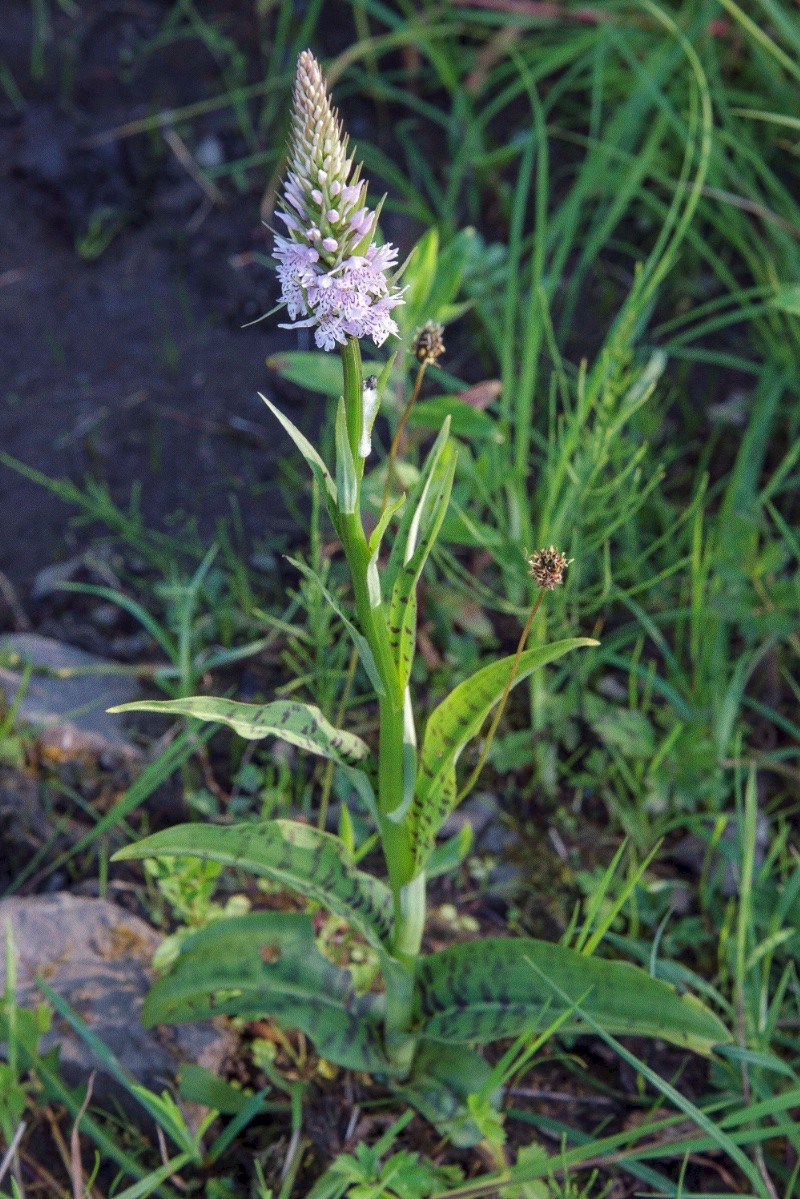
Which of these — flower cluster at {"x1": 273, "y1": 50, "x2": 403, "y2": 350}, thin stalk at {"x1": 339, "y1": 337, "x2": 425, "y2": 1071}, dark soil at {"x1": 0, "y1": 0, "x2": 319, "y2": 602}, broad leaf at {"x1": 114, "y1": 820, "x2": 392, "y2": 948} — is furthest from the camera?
dark soil at {"x1": 0, "y1": 0, "x2": 319, "y2": 602}

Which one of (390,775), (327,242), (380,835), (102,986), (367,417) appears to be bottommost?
(102,986)

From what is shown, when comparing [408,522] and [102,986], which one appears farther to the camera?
[102,986]

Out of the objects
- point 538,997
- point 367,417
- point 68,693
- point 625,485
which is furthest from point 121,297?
point 538,997

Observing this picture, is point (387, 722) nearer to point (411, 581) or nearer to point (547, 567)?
point (411, 581)

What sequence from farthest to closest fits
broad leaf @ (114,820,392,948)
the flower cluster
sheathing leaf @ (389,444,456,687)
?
broad leaf @ (114,820,392,948) < sheathing leaf @ (389,444,456,687) < the flower cluster

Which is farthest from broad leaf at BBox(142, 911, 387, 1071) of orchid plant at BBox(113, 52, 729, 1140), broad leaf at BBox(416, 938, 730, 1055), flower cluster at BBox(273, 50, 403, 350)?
flower cluster at BBox(273, 50, 403, 350)

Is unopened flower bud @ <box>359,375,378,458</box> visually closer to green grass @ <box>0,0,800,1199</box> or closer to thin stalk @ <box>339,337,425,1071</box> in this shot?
thin stalk @ <box>339,337,425,1071</box>

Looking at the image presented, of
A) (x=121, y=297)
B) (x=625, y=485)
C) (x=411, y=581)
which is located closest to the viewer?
(x=411, y=581)
